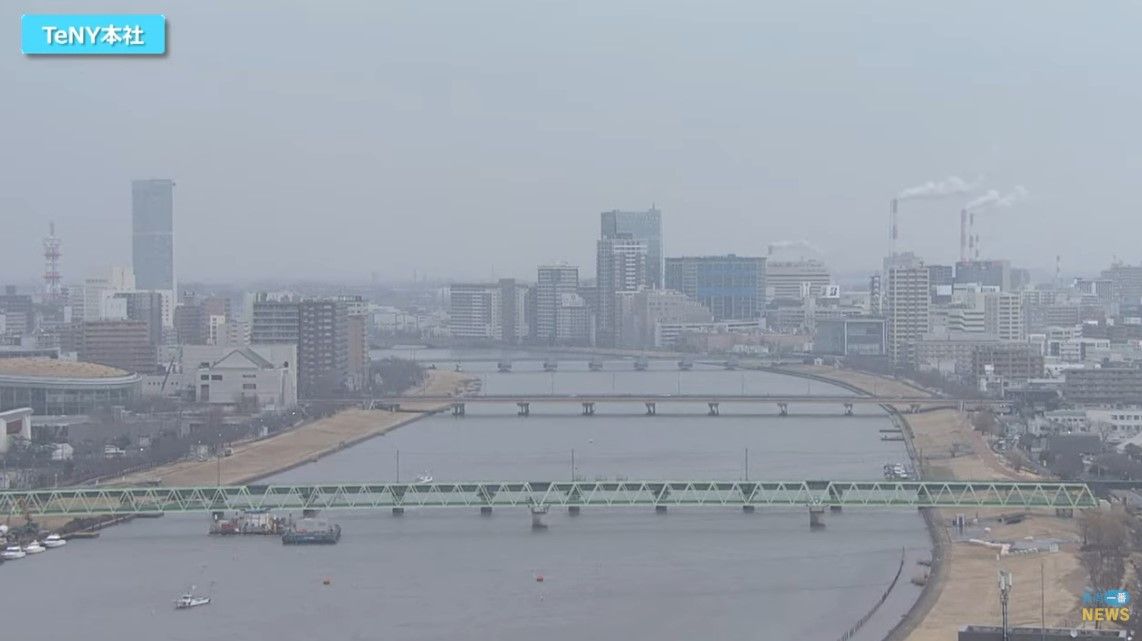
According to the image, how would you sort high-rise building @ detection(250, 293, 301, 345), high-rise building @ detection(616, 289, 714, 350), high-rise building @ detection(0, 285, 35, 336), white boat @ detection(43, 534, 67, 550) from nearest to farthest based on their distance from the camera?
white boat @ detection(43, 534, 67, 550)
high-rise building @ detection(250, 293, 301, 345)
high-rise building @ detection(0, 285, 35, 336)
high-rise building @ detection(616, 289, 714, 350)

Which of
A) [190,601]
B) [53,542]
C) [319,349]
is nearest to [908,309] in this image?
[319,349]

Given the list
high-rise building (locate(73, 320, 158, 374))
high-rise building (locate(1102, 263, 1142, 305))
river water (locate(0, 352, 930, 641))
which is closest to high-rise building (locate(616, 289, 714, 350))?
high-rise building (locate(1102, 263, 1142, 305))

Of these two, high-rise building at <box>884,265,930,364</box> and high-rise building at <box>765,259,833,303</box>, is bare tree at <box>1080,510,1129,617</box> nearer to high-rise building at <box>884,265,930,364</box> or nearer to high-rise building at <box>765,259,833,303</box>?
high-rise building at <box>884,265,930,364</box>

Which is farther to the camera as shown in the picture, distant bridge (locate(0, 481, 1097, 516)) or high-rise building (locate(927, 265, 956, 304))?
high-rise building (locate(927, 265, 956, 304))

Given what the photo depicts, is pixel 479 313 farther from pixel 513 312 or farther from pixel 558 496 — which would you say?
pixel 558 496

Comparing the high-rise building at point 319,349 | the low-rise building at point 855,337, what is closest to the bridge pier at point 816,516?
the high-rise building at point 319,349

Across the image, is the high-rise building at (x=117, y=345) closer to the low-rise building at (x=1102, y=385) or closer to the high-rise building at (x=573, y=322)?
the low-rise building at (x=1102, y=385)
